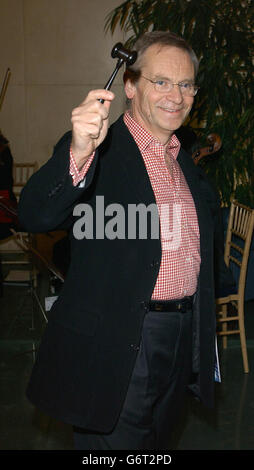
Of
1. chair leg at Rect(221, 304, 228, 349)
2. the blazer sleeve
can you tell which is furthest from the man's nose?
chair leg at Rect(221, 304, 228, 349)

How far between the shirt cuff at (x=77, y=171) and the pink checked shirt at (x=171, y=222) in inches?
14.2

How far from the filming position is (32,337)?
12.1 feet

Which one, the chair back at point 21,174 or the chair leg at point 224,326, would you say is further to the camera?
the chair back at point 21,174

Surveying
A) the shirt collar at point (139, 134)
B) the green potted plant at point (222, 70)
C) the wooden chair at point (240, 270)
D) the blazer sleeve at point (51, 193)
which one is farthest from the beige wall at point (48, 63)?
the blazer sleeve at point (51, 193)

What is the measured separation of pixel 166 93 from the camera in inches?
57.1

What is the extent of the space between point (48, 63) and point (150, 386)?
193 inches

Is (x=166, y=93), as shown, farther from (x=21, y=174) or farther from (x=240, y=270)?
(x=21, y=174)

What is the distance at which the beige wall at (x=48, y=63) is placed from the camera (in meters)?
5.66

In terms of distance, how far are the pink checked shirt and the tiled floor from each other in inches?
51.1

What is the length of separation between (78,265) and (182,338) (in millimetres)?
393

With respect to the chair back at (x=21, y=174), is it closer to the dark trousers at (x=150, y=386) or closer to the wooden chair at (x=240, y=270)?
the wooden chair at (x=240, y=270)

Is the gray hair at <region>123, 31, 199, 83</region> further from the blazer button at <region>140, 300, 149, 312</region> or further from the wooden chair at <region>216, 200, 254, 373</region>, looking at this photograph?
the wooden chair at <region>216, 200, 254, 373</region>
